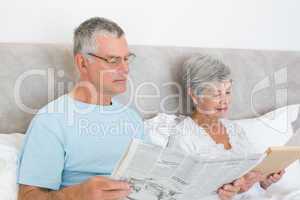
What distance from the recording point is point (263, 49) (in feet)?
6.71

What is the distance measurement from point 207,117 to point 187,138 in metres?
0.14

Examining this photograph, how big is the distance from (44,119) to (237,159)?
55 centimetres

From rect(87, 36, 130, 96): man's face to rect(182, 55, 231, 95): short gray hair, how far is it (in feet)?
1.16

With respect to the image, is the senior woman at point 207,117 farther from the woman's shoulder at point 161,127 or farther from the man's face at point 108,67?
the man's face at point 108,67

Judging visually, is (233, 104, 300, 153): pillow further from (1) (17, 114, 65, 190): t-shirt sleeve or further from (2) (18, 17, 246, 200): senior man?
(1) (17, 114, 65, 190): t-shirt sleeve

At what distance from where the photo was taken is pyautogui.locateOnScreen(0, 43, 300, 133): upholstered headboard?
1.52 metres

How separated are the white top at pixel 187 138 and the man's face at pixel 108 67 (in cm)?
28

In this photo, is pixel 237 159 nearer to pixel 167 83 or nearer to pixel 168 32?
pixel 167 83

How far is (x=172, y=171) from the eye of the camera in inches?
41.2

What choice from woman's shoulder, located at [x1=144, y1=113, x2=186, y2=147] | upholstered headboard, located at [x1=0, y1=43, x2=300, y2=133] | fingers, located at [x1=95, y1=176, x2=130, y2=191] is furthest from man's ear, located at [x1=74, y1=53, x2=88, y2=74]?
fingers, located at [x1=95, y1=176, x2=130, y2=191]

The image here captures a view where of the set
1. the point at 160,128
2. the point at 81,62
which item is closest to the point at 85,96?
the point at 81,62

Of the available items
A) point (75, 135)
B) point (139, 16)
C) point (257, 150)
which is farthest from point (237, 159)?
point (139, 16)

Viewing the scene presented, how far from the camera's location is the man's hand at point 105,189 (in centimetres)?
104

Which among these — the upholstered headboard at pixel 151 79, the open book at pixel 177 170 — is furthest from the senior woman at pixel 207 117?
the open book at pixel 177 170
